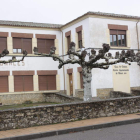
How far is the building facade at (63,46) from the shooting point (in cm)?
2091

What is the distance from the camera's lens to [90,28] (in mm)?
20672

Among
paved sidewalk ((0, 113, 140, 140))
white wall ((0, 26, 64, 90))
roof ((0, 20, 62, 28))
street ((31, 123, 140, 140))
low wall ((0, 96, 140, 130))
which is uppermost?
roof ((0, 20, 62, 28))

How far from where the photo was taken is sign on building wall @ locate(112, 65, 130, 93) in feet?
69.9

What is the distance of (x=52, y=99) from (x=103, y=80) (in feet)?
15.5

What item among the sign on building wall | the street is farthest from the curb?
the sign on building wall

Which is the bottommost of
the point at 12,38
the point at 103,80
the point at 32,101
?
the point at 32,101

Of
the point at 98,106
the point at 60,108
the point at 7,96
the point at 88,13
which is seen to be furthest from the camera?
the point at 7,96

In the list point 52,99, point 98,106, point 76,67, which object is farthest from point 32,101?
point 98,106

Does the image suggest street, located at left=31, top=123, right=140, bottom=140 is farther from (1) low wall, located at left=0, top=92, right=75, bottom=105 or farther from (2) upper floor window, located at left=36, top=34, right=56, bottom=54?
(2) upper floor window, located at left=36, top=34, right=56, bottom=54

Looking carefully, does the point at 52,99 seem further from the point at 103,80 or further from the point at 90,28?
the point at 90,28

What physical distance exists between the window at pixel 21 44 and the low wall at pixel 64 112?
12.2 meters

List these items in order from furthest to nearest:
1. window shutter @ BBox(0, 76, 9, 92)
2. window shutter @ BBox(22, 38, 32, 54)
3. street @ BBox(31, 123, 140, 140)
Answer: window shutter @ BBox(22, 38, 32, 54) < window shutter @ BBox(0, 76, 9, 92) < street @ BBox(31, 123, 140, 140)

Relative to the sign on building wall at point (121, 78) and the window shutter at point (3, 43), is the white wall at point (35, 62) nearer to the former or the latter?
the window shutter at point (3, 43)

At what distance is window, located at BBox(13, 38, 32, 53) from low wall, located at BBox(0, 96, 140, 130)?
40.0ft
